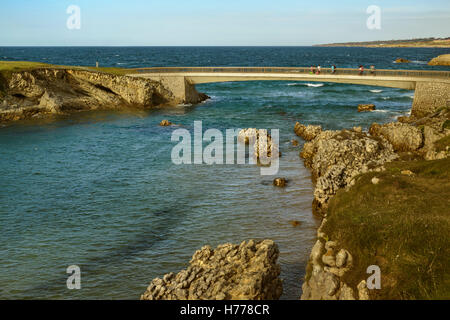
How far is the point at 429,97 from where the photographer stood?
59188 mm

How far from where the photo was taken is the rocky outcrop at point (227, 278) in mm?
15383

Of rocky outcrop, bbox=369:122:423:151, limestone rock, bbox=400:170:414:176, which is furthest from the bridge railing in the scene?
limestone rock, bbox=400:170:414:176

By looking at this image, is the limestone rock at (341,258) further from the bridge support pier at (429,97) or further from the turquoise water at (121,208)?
the bridge support pier at (429,97)

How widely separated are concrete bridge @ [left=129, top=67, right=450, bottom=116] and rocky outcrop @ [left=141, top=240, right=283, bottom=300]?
162ft

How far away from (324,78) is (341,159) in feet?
117

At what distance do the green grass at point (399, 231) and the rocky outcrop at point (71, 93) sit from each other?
57.1 meters

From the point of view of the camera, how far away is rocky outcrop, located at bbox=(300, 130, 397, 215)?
28.3 m

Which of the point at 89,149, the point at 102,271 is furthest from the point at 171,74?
the point at 102,271

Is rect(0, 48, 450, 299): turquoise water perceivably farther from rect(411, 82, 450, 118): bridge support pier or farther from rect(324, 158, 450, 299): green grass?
rect(411, 82, 450, 118): bridge support pier

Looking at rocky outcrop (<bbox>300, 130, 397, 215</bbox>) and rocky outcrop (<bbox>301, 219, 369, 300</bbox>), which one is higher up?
rocky outcrop (<bbox>300, 130, 397, 215</bbox>)

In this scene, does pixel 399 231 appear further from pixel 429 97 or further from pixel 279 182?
pixel 429 97

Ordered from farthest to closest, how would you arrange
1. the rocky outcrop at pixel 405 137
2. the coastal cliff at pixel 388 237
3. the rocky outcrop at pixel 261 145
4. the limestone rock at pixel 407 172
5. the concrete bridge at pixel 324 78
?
1. the concrete bridge at pixel 324 78
2. the rocky outcrop at pixel 261 145
3. the rocky outcrop at pixel 405 137
4. the limestone rock at pixel 407 172
5. the coastal cliff at pixel 388 237

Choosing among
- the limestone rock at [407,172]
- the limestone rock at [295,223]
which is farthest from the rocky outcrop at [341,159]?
the limestone rock at [407,172]
